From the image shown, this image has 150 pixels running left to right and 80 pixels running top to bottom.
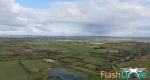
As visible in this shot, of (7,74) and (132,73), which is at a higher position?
(132,73)

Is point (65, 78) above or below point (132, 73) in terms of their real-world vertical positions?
below

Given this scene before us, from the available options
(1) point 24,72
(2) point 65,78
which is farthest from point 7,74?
(2) point 65,78

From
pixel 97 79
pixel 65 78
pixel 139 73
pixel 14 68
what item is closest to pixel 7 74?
pixel 14 68

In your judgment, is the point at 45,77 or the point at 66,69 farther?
the point at 66,69

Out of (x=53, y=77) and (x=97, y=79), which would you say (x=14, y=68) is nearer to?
(x=53, y=77)

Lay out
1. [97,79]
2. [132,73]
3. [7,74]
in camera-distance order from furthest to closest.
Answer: [7,74]
[97,79]
[132,73]

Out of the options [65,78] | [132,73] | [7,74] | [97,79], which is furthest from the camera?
[7,74]

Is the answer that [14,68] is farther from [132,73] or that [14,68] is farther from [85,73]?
[132,73]

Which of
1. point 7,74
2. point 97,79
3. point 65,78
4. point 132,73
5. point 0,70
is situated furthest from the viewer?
point 0,70

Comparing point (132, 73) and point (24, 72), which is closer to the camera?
point (132, 73)
